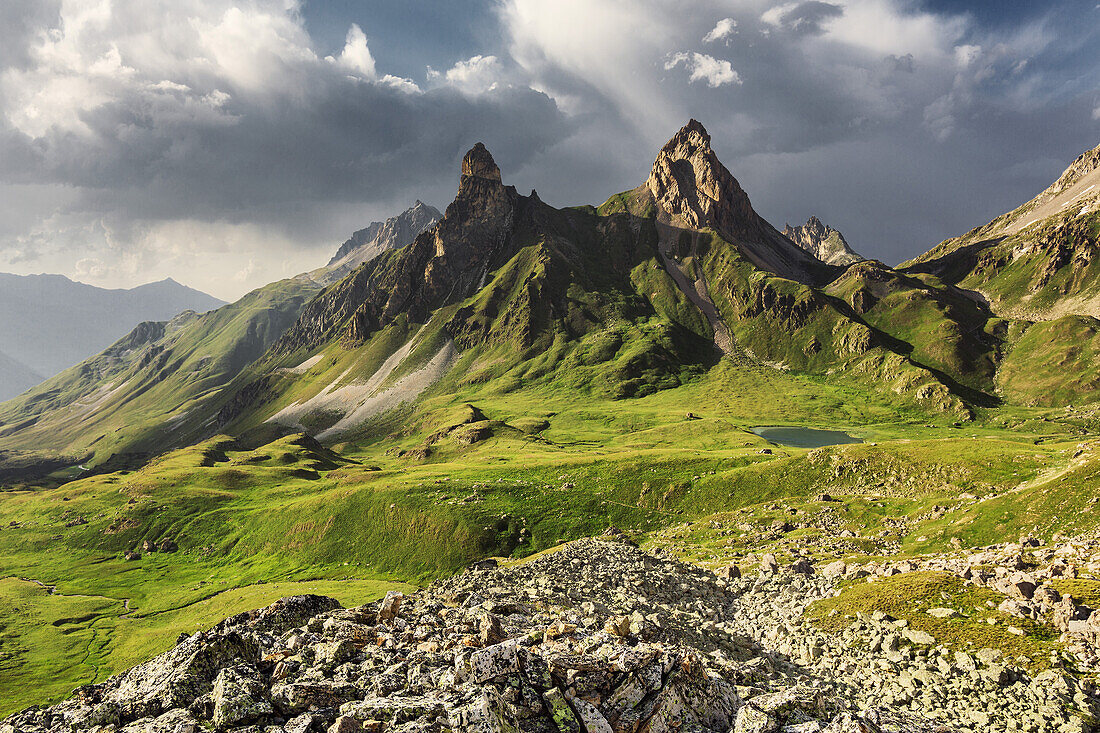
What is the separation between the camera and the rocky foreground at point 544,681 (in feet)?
58.3

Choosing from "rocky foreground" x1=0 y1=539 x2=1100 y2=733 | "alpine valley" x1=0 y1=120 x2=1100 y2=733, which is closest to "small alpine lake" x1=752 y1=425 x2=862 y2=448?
"alpine valley" x1=0 y1=120 x2=1100 y2=733

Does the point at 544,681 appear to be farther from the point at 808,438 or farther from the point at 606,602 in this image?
the point at 808,438

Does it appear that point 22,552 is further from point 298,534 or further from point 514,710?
point 514,710

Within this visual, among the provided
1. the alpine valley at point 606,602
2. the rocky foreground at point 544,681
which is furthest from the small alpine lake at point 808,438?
the rocky foreground at point 544,681

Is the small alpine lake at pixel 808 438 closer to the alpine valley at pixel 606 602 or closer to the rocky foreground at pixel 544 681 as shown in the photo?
the alpine valley at pixel 606 602

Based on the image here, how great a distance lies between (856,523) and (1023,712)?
153ft

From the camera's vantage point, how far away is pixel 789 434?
195 m

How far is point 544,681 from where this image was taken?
1894 centimetres

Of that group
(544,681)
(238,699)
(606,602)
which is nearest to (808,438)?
(606,602)

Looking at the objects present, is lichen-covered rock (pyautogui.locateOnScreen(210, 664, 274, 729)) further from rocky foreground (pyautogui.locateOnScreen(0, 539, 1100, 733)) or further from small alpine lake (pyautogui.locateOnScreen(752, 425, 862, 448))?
small alpine lake (pyautogui.locateOnScreen(752, 425, 862, 448))

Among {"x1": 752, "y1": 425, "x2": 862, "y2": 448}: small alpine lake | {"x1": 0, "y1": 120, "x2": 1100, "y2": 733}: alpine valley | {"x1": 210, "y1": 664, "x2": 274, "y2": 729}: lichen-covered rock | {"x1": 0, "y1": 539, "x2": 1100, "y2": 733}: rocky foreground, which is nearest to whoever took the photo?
{"x1": 0, "y1": 539, "x2": 1100, "y2": 733}: rocky foreground

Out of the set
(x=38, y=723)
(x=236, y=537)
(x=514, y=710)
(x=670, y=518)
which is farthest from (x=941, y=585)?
(x=236, y=537)

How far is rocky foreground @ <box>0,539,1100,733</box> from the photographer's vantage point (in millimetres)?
17781

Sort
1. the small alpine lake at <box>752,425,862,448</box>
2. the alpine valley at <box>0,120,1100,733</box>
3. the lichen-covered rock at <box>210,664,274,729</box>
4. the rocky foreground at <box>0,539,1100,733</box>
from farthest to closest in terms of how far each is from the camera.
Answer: the small alpine lake at <box>752,425,862,448</box>, the alpine valley at <box>0,120,1100,733</box>, the lichen-covered rock at <box>210,664,274,729</box>, the rocky foreground at <box>0,539,1100,733</box>
